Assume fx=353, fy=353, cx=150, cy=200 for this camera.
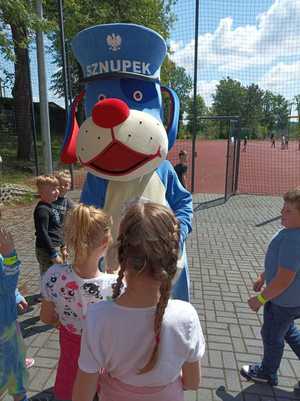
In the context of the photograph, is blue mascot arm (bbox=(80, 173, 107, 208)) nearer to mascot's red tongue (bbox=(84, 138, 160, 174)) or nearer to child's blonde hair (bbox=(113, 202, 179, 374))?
mascot's red tongue (bbox=(84, 138, 160, 174))

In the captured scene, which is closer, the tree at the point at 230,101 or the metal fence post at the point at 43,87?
the metal fence post at the point at 43,87

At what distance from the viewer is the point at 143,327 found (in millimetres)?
1188

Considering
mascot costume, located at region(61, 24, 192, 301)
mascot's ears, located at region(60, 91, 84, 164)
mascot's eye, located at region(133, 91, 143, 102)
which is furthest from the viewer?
mascot's ears, located at region(60, 91, 84, 164)

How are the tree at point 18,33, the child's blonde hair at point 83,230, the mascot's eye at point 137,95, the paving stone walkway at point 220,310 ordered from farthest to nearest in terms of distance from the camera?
the tree at point 18,33, the paving stone walkway at point 220,310, the mascot's eye at point 137,95, the child's blonde hair at point 83,230

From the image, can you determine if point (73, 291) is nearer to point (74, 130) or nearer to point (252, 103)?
point (74, 130)

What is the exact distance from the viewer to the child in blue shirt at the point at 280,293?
211 centimetres

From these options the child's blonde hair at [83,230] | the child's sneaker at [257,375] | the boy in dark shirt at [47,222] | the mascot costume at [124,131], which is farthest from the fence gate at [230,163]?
the child's blonde hair at [83,230]

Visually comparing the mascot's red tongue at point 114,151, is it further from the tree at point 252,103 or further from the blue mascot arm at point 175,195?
the tree at point 252,103

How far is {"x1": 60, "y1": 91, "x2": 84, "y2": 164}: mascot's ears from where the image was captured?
246cm

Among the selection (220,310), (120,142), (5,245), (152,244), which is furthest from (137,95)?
(220,310)

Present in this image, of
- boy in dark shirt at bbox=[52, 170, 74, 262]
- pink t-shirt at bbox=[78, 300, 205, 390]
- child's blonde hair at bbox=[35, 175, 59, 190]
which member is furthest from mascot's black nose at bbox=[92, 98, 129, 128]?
boy in dark shirt at bbox=[52, 170, 74, 262]

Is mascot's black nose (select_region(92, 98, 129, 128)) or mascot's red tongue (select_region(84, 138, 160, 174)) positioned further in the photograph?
mascot's red tongue (select_region(84, 138, 160, 174))

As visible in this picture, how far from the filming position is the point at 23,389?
84.7 inches

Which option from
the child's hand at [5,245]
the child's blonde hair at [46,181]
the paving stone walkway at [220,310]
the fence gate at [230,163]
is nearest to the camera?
the child's hand at [5,245]
